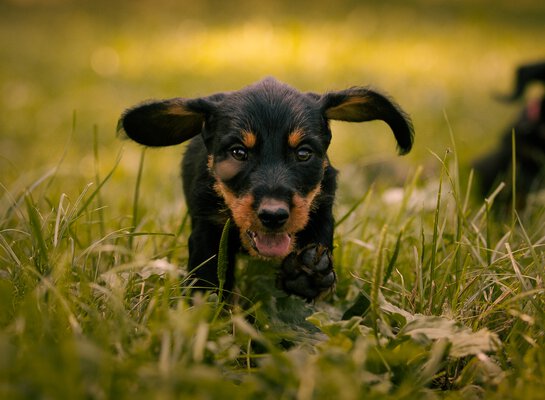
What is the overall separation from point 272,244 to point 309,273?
0.20 m

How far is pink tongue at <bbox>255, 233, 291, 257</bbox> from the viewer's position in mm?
2744

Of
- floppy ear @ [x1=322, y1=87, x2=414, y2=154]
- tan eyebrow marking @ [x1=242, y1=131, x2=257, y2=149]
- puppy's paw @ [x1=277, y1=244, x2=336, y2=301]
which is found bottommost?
puppy's paw @ [x1=277, y1=244, x2=336, y2=301]

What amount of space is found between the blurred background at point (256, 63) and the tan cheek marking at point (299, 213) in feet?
5.52

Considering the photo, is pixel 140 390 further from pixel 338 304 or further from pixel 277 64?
pixel 277 64

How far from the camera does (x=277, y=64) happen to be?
10.1 metres

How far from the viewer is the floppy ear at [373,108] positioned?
2969 millimetres

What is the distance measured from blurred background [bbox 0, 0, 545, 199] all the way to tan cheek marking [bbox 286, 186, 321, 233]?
66.2 inches

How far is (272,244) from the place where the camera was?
9.03 ft

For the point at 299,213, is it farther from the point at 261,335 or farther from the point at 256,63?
the point at 256,63

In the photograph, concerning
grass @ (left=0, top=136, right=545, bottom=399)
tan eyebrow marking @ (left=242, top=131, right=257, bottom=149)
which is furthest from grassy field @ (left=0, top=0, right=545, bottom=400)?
tan eyebrow marking @ (left=242, top=131, right=257, bottom=149)

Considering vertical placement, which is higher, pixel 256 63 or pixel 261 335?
pixel 256 63

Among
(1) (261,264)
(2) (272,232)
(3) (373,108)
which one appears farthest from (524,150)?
(2) (272,232)

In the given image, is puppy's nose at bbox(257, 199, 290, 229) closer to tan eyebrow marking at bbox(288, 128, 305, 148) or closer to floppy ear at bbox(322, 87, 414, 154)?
tan eyebrow marking at bbox(288, 128, 305, 148)

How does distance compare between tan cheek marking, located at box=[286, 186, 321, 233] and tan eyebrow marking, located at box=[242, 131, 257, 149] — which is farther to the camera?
tan eyebrow marking, located at box=[242, 131, 257, 149]
